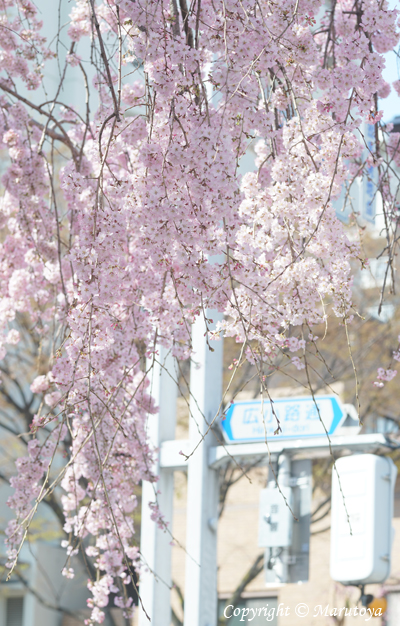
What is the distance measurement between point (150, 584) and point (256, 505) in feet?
30.6

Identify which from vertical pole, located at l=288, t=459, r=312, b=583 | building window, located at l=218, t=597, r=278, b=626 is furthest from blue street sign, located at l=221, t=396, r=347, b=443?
building window, located at l=218, t=597, r=278, b=626

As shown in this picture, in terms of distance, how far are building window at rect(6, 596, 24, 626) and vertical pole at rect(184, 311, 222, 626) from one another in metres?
11.4

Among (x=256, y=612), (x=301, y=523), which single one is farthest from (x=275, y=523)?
(x=256, y=612)

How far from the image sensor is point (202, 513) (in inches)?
256

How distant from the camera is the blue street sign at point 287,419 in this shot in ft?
20.4

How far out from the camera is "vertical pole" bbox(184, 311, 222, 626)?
6.36 meters

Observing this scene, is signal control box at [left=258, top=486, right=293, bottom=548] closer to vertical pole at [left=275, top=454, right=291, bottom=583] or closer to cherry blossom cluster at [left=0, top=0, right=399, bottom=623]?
vertical pole at [left=275, top=454, right=291, bottom=583]

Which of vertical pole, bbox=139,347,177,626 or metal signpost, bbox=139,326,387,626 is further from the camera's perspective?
vertical pole, bbox=139,347,177,626

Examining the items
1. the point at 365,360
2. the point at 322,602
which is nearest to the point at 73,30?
the point at 365,360

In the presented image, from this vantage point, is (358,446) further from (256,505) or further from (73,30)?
(256,505)

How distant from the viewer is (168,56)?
9.30 ft

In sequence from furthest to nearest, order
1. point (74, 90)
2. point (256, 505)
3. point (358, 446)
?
point (74, 90)
point (256, 505)
point (358, 446)

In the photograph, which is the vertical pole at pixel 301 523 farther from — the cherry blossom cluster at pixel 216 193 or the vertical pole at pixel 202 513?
the cherry blossom cluster at pixel 216 193

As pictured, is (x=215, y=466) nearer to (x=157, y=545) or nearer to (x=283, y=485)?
(x=283, y=485)
